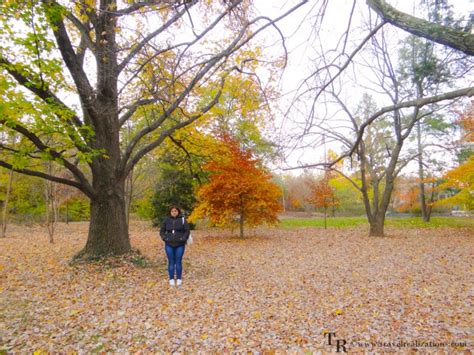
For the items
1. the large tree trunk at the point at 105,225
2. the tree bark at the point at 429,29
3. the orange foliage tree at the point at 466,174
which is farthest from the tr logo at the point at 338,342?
the orange foliage tree at the point at 466,174

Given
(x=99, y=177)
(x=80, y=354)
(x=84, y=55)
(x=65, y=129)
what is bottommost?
(x=80, y=354)

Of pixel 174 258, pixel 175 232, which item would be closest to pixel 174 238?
pixel 175 232

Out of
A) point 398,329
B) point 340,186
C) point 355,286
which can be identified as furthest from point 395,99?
point 340,186

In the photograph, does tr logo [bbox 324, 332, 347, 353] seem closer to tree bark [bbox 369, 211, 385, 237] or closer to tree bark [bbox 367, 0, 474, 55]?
tree bark [bbox 367, 0, 474, 55]

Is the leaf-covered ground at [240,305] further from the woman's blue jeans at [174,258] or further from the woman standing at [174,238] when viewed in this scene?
the woman standing at [174,238]

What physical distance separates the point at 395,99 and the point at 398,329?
38.1 ft

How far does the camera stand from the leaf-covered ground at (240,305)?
3.63 m

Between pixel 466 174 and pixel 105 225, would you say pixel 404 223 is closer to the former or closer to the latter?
pixel 466 174

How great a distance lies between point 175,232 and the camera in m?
6.29

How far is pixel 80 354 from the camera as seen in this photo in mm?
3420

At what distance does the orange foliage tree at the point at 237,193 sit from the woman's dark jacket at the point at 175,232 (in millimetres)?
6171

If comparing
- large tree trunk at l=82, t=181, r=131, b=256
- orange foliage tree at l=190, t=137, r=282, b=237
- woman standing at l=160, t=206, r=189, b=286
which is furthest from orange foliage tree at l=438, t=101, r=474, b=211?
large tree trunk at l=82, t=181, r=131, b=256

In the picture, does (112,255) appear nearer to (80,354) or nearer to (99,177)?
(99,177)

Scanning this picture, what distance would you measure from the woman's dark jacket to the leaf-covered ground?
35.4 inches
